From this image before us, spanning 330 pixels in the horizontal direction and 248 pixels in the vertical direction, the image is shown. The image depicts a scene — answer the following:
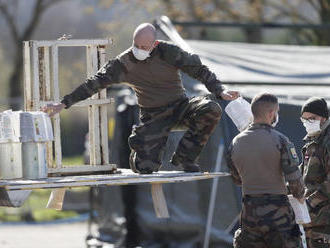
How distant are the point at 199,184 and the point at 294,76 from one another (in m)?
1.81

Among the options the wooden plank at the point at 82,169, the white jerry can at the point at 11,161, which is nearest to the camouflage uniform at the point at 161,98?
the wooden plank at the point at 82,169

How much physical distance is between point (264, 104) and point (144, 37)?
127 centimetres

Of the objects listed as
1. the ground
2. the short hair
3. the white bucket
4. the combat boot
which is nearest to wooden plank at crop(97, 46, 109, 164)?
the combat boot

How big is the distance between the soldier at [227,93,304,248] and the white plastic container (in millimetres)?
1438

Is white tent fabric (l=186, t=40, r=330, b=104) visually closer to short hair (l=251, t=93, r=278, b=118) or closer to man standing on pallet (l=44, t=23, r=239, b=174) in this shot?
man standing on pallet (l=44, t=23, r=239, b=174)

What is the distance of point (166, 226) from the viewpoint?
42.5ft

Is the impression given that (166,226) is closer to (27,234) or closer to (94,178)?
(94,178)

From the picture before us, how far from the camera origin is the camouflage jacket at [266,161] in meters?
7.63

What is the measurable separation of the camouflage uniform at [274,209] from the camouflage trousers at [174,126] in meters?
1.00

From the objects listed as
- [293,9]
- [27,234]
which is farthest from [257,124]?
[293,9]

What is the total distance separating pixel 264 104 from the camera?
7684mm

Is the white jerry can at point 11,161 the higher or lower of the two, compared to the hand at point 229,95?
lower

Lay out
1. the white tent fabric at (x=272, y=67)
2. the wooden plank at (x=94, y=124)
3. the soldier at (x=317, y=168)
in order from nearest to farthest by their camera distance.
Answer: the soldier at (x=317, y=168), the wooden plank at (x=94, y=124), the white tent fabric at (x=272, y=67)

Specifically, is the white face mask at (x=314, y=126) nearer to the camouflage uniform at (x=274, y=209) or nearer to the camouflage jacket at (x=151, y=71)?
the camouflage jacket at (x=151, y=71)
